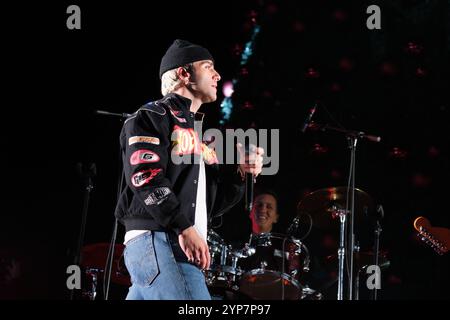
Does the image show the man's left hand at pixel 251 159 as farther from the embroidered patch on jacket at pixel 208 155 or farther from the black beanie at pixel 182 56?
the black beanie at pixel 182 56

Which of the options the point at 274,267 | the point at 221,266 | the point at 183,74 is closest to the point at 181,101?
the point at 183,74

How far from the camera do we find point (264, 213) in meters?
6.39

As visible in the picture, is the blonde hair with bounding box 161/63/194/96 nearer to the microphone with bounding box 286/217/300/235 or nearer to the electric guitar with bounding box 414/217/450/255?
the microphone with bounding box 286/217/300/235

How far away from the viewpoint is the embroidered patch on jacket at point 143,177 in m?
2.44

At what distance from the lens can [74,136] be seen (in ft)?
19.8

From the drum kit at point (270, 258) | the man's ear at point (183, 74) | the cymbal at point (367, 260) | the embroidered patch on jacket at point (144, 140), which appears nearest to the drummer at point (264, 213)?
the drum kit at point (270, 258)

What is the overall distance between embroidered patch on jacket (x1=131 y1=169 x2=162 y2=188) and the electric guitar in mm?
3473

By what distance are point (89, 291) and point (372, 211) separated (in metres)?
2.65

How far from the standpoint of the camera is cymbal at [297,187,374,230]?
5363 millimetres

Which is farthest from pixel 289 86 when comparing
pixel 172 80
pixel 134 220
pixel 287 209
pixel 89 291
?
pixel 134 220

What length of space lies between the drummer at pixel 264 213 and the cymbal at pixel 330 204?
26.0 inches

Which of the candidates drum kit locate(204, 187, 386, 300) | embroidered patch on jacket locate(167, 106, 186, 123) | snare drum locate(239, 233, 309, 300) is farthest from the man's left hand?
snare drum locate(239, 233, 309, 300)

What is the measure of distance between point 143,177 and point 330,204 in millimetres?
3388

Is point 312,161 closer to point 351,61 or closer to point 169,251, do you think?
point 351,61
